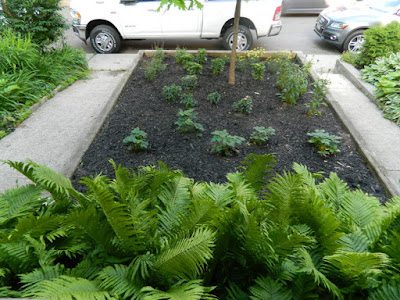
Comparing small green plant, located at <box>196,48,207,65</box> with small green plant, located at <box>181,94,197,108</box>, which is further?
small green plant, located at <box>196,48,207,65</box>

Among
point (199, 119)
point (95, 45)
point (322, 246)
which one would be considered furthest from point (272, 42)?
point (322, 246)

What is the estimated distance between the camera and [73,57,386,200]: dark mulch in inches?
168

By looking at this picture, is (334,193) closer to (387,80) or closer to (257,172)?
(257,172)

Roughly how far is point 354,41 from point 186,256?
9.76 m

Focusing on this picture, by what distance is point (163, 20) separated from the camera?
342 inches

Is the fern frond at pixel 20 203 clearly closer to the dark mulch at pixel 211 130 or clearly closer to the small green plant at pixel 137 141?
the dark mulch at pixel 211 130

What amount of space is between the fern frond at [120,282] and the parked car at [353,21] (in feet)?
30.0

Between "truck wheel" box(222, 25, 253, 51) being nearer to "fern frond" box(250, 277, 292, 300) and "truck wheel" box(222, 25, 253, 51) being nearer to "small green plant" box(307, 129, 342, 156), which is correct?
"small green plant" box(307, 129, 342, 156)

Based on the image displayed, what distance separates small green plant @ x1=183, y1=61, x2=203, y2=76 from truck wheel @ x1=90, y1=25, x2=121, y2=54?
9.95 ft

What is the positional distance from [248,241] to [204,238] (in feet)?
1.23

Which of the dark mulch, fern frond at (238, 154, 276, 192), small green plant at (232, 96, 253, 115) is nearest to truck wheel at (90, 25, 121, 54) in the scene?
the dark mulch

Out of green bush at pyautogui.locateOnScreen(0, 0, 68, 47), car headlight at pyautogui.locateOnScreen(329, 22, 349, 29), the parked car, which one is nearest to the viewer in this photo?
green bush at pyautogui.locateOnScreen(0, 0, 68, 47)

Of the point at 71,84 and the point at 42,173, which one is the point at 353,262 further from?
the point at 71,84

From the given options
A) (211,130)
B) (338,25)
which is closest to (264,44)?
(338,25)
